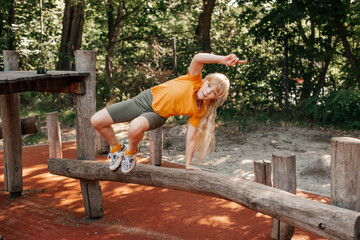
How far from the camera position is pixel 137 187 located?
5984 millimetres

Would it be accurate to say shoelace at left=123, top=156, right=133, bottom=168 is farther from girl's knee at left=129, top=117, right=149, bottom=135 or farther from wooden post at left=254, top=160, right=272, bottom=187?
wooden post at left=254, top=160, right=272, bottom=187

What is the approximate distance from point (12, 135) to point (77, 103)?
4.86ft

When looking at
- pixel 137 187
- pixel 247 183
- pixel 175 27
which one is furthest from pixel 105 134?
pixel 175 27

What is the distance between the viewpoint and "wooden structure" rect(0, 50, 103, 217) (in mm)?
4164

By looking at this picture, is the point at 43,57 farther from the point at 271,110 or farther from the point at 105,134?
the point at 105,134

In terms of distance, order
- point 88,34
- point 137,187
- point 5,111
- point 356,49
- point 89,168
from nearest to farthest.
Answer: point 89,168 < point 5,111 < point 137,187 < point 356,49 < point 88,34

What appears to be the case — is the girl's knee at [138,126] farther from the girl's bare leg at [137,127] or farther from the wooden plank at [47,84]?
the wooden plank at [47,84]

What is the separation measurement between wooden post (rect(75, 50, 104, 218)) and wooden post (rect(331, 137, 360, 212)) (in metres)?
2.89

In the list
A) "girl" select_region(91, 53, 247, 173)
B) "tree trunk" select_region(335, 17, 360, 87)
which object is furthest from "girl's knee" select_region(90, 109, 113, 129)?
"tree trunk" select_region(335, 17, 360, 87)

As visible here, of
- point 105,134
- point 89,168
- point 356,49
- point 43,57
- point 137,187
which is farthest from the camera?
point 43,57

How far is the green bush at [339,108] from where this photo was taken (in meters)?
9.34

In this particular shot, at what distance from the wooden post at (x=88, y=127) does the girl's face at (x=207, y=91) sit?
155cm

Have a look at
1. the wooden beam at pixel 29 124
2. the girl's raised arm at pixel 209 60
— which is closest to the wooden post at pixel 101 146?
the wooden beam at pixel 29 124

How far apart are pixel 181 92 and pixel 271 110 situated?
25.2 ft
